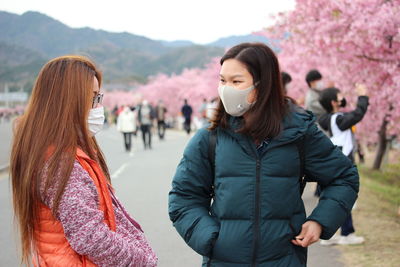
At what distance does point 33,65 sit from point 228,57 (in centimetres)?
14148

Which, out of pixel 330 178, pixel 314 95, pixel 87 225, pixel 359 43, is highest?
pixel 359 43

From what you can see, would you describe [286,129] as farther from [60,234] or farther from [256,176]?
[60,234]

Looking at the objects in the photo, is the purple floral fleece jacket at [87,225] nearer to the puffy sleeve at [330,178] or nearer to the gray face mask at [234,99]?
the gray face mask at [234,99]

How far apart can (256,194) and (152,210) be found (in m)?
5.80

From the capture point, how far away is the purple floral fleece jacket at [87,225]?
2107 millimetres

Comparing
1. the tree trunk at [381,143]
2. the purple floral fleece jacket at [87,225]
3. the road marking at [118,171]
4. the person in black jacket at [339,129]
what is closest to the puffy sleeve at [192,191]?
the purple floral fleece jacket at [87,225]

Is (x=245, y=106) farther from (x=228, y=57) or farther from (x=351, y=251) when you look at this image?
(x=351, y=251)

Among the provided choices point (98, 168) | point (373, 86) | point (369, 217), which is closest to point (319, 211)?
point (98, 168)

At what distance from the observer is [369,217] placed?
7520 millimetres

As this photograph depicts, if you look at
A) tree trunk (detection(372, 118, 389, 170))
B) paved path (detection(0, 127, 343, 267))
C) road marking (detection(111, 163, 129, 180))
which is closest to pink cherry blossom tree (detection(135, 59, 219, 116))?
tree trunk (detection(372, 118, 389, 170))

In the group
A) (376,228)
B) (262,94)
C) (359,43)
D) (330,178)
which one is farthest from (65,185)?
(359,43)

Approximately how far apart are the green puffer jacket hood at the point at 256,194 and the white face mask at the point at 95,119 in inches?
17.5

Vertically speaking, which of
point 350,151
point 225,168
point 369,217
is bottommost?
point 369,217

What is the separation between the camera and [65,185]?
2113mm
